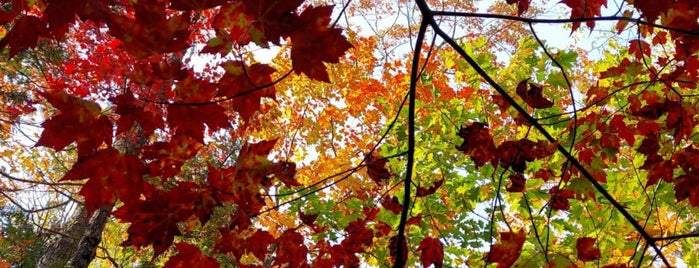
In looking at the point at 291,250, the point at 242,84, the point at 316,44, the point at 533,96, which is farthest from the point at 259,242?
the point at 533,96

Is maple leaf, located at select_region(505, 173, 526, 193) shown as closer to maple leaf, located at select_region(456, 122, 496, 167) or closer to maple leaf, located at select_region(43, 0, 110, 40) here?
maple leaf, located at select_region(456, 122, 496, 167)

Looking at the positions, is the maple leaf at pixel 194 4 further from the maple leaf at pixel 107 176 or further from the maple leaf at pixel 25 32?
the maple leaf at pixel 25 32

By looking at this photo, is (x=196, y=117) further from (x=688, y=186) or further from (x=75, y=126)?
(x=688, y=186)

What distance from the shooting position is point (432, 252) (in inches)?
69.8

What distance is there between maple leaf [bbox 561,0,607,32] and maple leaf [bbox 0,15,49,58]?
1.97 m

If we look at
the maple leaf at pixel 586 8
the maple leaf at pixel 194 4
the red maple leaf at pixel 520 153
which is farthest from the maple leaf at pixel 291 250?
the maple leaf at pixel 586 8

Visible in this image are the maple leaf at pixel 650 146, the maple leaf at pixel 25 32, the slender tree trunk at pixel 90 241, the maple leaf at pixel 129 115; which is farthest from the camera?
the slender tree trunk at pixel 90 241

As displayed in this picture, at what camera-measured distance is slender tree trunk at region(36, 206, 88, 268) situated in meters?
5.72

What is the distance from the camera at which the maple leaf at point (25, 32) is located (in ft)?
4.65

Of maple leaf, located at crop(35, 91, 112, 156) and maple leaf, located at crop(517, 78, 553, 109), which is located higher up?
maple leaf, located at crop(517, 78, 553, 109)

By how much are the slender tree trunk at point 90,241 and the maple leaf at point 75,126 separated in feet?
16.9

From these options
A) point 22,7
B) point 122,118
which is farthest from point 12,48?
point 122,118

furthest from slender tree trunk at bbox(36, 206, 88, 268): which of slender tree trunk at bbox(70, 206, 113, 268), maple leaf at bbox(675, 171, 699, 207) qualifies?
maple leaf at bbox(675, 171, 699, 207)

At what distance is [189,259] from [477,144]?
1138 mm
